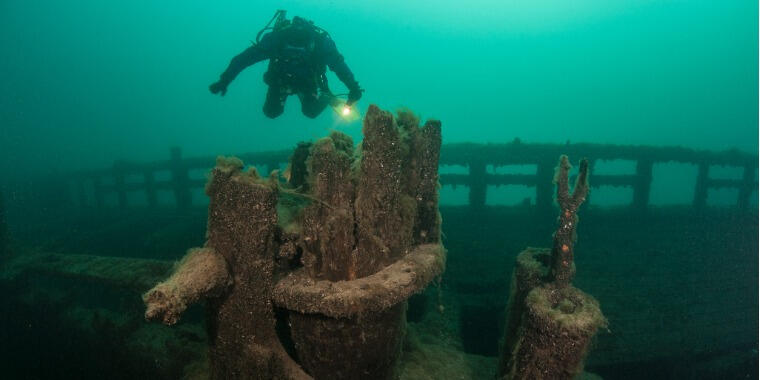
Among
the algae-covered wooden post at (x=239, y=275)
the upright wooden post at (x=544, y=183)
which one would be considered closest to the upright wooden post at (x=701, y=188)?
the upright wooden post at (x=544, y=183)

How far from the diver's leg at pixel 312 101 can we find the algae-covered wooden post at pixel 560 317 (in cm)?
474

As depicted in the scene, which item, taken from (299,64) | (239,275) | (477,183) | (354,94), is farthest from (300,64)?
(477,183)

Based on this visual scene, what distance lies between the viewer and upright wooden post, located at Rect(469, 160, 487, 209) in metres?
9.54

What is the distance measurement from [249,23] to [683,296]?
594 ft

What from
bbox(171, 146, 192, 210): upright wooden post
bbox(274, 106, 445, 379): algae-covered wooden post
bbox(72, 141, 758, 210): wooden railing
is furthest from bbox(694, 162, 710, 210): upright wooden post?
bbox(171, 146, 192, 210): upright wooden post

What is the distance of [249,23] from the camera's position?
15725 centimetres

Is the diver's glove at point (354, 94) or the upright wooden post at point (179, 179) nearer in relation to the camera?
the diver's glove at point (354, 94)

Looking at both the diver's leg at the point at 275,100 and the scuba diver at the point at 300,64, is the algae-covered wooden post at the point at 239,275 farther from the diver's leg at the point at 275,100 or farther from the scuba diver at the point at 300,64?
the diver's leg at the point at 275,100

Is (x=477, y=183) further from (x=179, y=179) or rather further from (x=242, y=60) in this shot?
(x=179, y=179)

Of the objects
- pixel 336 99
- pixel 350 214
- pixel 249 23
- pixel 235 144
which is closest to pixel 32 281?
pixel 336 99

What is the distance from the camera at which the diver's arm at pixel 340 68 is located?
19.8ft

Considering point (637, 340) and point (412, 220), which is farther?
point (637, 340)

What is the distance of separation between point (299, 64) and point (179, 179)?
8.66 metres

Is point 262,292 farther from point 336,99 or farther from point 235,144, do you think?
point 235,144
